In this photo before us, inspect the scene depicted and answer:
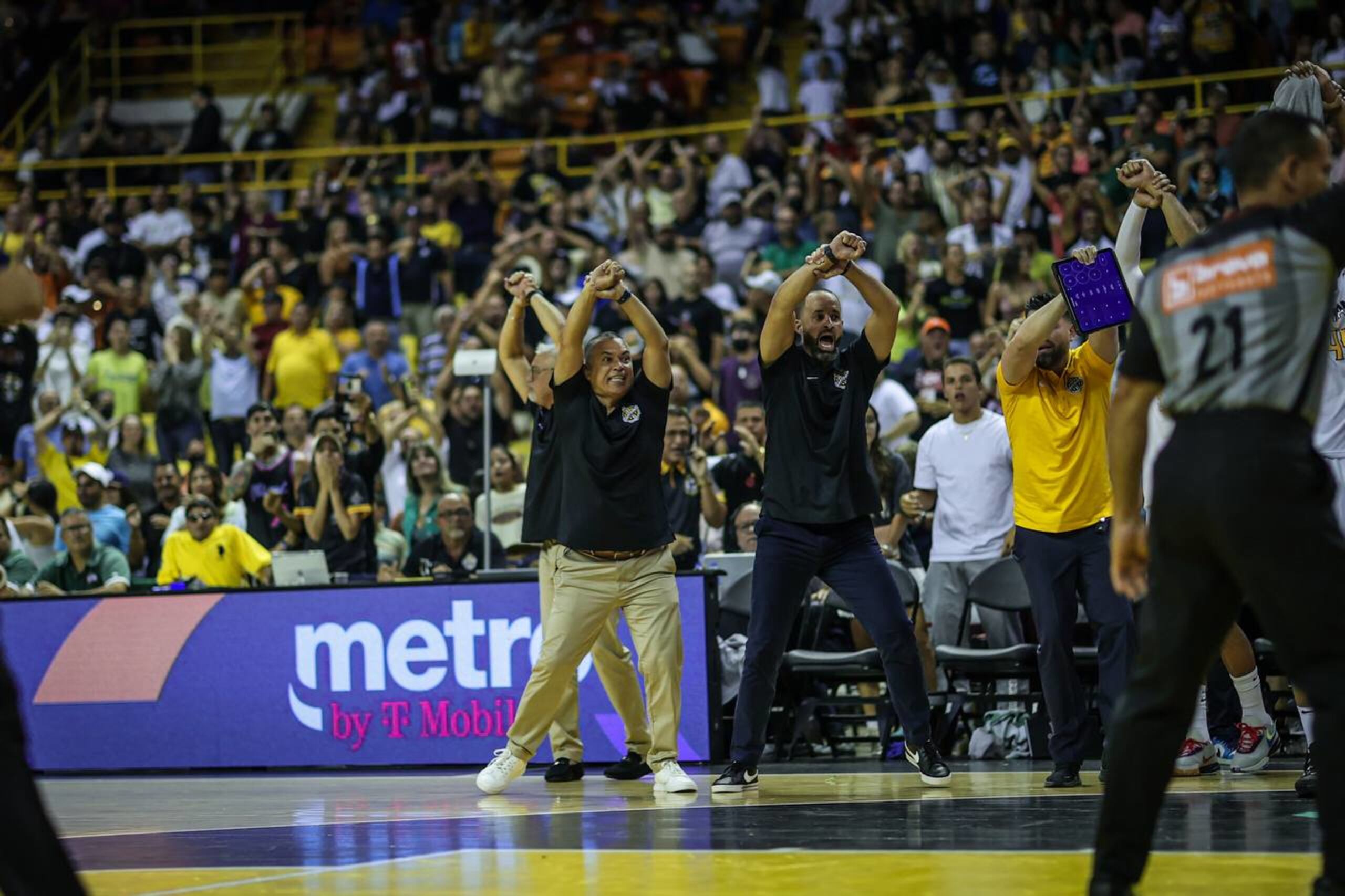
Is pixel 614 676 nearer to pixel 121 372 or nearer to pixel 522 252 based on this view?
pixel 522 252

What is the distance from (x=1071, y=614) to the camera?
9031mm

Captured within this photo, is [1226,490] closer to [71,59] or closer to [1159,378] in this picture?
[1159,378]

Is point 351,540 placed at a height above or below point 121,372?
below

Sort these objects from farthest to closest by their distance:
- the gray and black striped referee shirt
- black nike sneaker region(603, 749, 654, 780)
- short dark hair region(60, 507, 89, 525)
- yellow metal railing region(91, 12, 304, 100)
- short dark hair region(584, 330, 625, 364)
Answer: yellow metal railing region(91, 12, 304, 100) < short dark hair region(60, 507, 89, 525) < black nike sneaker region(603, 749, 654, 780) < short dark hair region(584, 330, 625, 364) < the gray and black striped referee shirt

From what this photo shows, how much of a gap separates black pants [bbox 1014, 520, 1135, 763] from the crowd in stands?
2.93 metres

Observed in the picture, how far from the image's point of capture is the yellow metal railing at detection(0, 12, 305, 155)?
27.6 meters

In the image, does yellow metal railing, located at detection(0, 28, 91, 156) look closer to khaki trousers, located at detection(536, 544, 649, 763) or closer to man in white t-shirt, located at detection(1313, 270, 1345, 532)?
khaki trousers, located at detection(536, 544, 649, 763)

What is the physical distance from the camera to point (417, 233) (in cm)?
2038

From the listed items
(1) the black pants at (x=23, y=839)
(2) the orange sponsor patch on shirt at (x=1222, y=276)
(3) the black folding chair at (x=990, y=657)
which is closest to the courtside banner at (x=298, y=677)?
(3) the black folding chair at (x=990, y=657)

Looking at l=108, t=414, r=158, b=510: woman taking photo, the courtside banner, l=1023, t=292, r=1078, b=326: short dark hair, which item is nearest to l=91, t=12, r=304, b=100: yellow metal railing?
l=108, t=414, r=158, b=510: woman taking photo

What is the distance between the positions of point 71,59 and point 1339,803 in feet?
88.8

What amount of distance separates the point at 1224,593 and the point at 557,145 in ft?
61.3

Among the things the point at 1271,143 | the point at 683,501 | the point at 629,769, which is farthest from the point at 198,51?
the point at 1271,143

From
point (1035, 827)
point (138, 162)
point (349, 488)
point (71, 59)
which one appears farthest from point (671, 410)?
point (71, 59)
